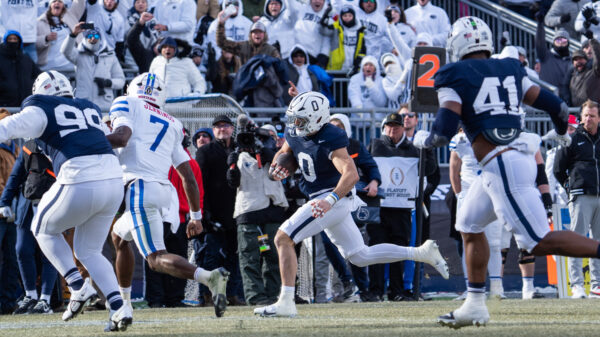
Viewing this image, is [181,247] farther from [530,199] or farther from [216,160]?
[530,199]

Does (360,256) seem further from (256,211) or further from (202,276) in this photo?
(256,211)

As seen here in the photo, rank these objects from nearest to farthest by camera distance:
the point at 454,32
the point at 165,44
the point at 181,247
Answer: the point at 454,32 < the point at 181,247 < the point at 165,44

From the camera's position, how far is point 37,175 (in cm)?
1033

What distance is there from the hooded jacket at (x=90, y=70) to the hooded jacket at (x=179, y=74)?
593 mm

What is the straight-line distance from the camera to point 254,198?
11203 mm

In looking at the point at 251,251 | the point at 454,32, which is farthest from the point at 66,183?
the point at 251,251

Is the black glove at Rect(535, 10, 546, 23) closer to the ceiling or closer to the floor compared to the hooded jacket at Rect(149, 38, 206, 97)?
closer to the ceiling

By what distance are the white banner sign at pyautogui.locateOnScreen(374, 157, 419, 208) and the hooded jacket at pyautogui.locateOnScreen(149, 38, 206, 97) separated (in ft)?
9.36

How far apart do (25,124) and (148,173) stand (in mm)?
1346

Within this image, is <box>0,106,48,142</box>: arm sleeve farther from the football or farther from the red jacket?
the red jacket

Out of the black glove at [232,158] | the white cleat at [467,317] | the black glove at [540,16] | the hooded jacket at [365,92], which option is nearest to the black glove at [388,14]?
the hooded jacket at [365,92]

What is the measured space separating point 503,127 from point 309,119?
1.92 meters

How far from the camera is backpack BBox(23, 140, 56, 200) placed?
33.8ft

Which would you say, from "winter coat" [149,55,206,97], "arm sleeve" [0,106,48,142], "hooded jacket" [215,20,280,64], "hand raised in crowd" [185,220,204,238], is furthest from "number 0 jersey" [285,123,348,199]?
"hooded jacket" [215,20,280,64]
